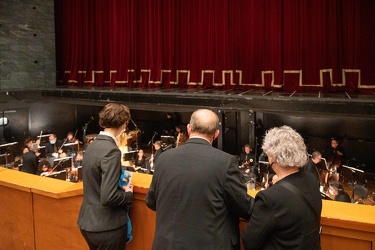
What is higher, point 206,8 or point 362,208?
point 206,8

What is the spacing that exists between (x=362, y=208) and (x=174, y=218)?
3.24 ft

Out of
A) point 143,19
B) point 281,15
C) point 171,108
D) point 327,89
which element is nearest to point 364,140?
point 327,89

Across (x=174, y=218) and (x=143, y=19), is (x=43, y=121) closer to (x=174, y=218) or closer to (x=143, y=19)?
(x=143, y=19)

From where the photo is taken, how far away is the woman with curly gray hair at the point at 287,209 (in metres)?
2.03

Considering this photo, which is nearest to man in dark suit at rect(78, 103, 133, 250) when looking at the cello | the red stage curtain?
the cello

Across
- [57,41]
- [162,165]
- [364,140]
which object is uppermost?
[57,41]

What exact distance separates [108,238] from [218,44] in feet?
32.2

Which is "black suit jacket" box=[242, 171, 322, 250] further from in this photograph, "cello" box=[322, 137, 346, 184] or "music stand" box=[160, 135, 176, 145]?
"music stand" box=[160, 135, 176, 145]

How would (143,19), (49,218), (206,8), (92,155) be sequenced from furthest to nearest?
(143,19)
(206,8)
(49,218)
(92,155)

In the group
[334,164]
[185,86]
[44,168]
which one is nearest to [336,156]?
[334,164]

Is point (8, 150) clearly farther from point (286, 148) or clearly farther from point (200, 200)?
point (286, 148)

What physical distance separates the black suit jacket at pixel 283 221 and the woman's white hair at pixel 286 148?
0.30 ft

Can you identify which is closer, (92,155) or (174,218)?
(174,218)

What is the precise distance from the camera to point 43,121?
13922 millimetres
